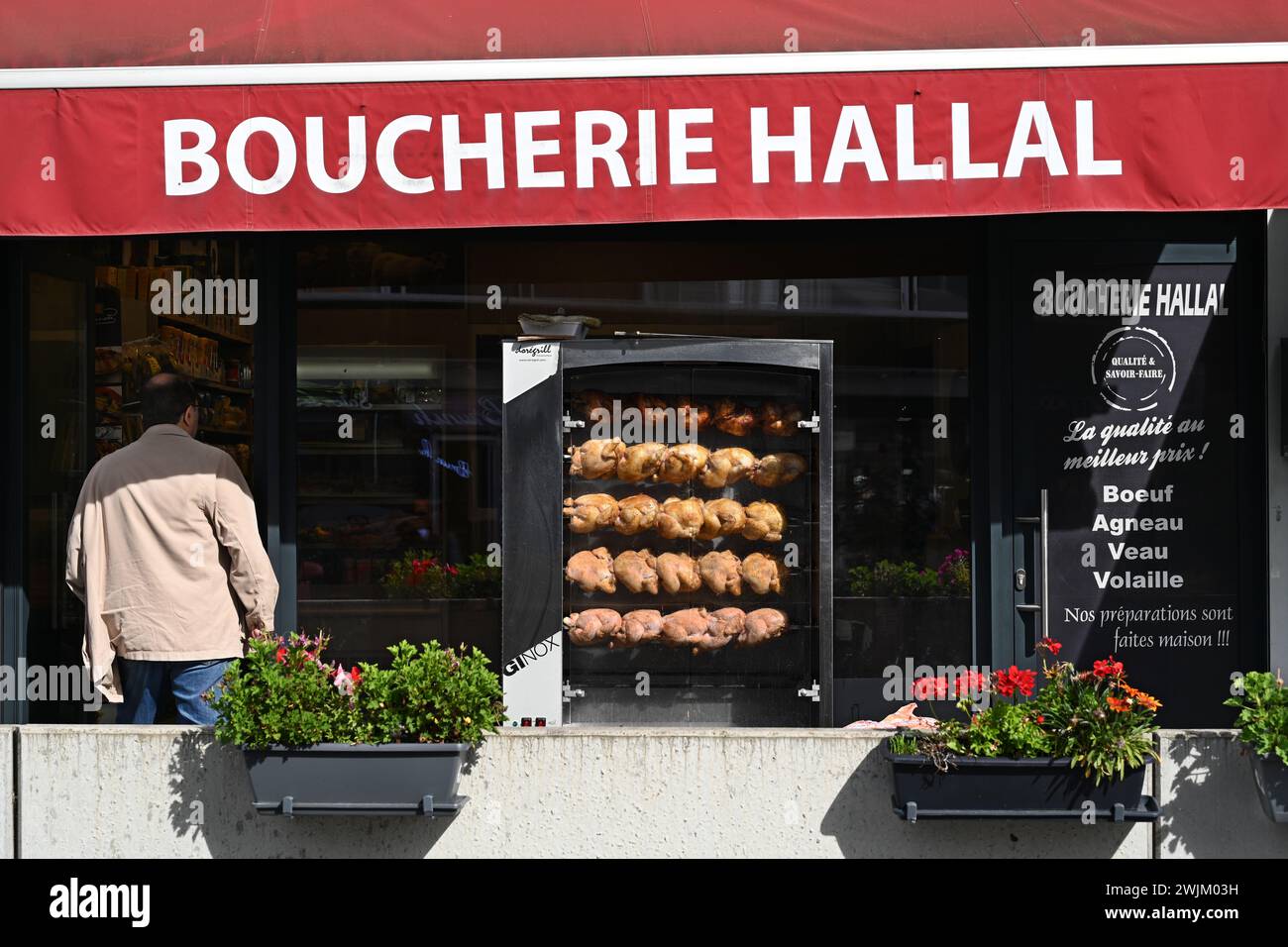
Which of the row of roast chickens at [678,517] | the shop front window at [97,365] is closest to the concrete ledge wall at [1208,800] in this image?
the row of roast chickens at [678,517]

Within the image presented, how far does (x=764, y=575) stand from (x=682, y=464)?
0.56 m

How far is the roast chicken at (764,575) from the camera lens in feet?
17.9

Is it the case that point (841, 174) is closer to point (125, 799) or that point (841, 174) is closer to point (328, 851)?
point (328, 851)

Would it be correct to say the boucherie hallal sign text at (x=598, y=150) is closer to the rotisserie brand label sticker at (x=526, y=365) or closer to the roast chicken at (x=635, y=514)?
the rotisserie brand label sticker at (x=526, y=365)

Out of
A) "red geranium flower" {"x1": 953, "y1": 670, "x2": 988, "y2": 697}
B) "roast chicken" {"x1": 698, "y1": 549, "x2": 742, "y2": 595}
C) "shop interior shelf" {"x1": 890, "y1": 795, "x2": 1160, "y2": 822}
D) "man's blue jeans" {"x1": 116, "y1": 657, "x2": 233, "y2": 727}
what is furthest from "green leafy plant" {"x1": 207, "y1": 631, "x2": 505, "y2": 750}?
"red geranium flower" {"x1": 953, "y1": 670, "x2": 988, "y2": 697}

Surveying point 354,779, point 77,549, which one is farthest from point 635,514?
point 77,549

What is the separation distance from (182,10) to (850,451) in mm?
3325

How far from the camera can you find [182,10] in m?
5.31

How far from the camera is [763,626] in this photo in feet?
17.9

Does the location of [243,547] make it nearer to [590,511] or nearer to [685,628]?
[590,511]

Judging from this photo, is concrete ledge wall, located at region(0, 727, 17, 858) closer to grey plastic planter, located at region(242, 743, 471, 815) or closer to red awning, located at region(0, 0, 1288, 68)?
grey plastic planter, located at region(242, 743, 471, 815)

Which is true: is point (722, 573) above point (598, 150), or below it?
below

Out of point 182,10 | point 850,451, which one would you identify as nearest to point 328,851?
point 850,451

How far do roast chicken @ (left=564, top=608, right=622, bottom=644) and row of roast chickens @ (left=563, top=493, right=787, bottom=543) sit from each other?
1.10 ft
